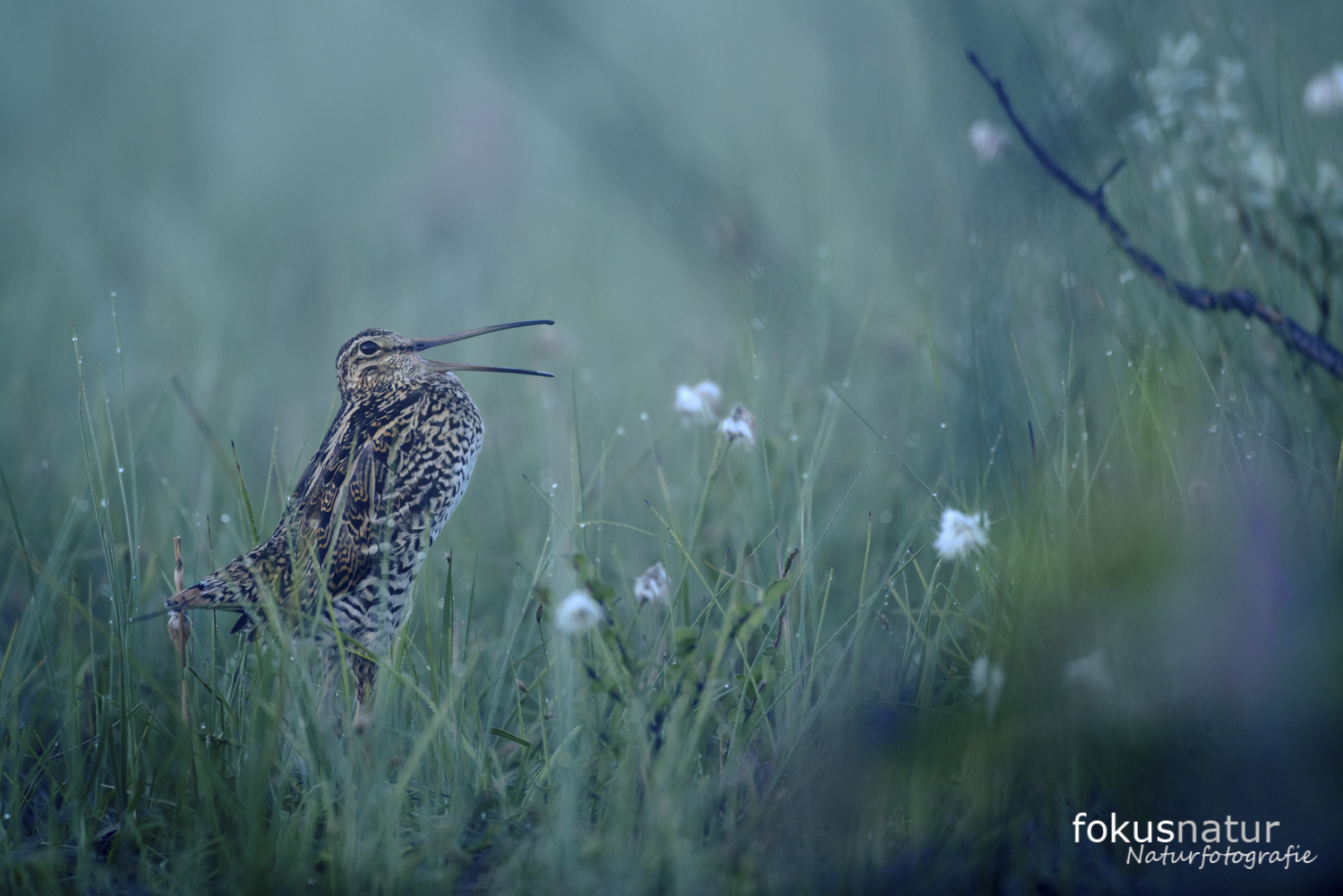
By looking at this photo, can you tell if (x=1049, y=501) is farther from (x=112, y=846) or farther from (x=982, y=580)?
(x=112, y=846)

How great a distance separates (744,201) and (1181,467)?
5.63 feet

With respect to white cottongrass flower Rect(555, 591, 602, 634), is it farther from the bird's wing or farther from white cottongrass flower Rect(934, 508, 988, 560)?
white cottongrass flower Rect(934, 508, 988, 560)

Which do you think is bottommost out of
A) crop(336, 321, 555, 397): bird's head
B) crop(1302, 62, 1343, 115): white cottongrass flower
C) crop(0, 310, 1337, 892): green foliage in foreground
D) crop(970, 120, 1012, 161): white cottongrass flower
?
crop(0, 310, 1337, 892): green foliage in foreground

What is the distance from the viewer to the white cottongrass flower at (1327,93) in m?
2.65

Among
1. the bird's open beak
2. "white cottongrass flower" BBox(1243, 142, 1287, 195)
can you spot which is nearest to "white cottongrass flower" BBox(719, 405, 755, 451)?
the bird's open beak

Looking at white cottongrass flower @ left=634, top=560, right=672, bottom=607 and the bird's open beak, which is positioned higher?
the bird's open beak

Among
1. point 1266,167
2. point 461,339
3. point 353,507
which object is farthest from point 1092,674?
point 1266,167

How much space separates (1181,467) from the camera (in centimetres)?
199

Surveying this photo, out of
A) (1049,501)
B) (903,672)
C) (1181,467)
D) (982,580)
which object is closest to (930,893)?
(903,672)

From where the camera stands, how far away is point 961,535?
180 centimetres

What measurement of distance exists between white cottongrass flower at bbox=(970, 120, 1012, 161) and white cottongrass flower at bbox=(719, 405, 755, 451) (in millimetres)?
1164

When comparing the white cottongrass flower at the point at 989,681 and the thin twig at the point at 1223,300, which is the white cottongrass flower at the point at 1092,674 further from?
the thin twig at the point at 1223,300

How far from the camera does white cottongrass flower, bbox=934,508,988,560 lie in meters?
1.78

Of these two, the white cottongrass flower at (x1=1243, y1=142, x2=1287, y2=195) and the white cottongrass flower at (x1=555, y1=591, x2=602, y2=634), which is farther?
the white cottongrass flower at (x1=1243, y1=142, x2=1287, y2=195)
